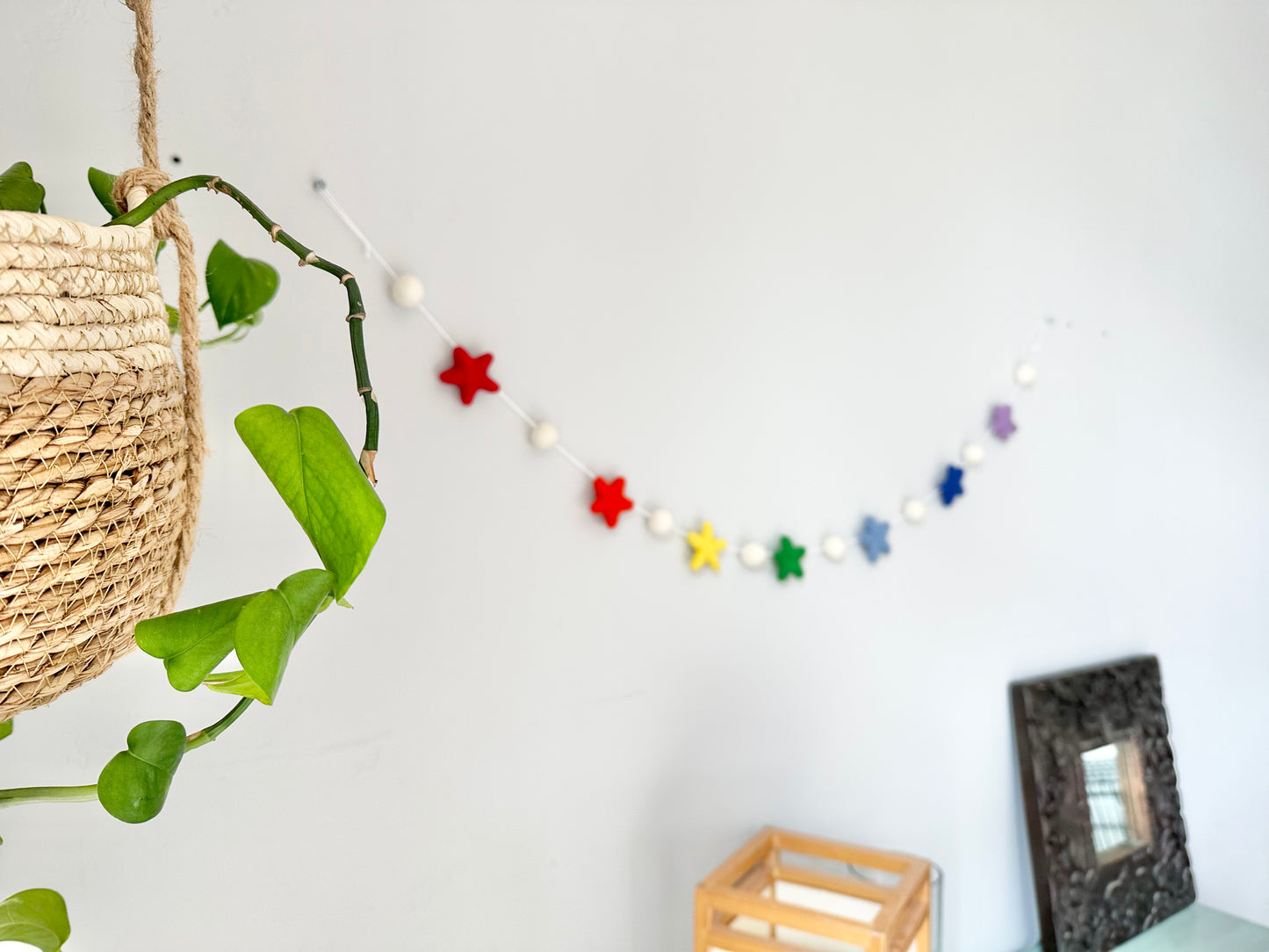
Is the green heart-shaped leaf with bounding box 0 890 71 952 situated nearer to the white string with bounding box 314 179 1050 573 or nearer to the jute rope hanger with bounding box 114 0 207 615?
the jute rope hanger with bounding box 114 0 207 615

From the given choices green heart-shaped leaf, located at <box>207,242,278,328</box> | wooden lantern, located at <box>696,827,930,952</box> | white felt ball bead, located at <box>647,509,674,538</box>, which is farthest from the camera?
white felt ball bead, located at <box>647,509,674,538</box>

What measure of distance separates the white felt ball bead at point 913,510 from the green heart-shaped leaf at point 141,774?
38.9 inches

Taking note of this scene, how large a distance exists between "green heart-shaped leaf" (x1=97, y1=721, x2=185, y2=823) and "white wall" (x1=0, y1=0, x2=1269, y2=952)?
35 cm

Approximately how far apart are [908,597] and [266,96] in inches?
36.1

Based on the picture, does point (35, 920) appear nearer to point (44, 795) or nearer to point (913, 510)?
point (44, 795)

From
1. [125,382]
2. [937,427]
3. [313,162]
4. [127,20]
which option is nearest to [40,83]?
[127,20]

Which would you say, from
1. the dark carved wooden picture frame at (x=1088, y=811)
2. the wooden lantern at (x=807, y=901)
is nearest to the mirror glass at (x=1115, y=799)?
the dark carved wooden picture frame at (x=1088, y=811)

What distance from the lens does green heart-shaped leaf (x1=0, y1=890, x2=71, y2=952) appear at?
1.51 ft

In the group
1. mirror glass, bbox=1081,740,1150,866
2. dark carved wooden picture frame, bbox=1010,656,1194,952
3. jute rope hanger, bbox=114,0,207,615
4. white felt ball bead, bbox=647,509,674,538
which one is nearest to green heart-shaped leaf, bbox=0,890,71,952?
jute rope hanger, bbox=114,0,207,615

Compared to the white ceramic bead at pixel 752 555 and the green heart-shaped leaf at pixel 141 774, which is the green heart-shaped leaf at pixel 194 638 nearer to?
the green heart-shaped leaf at pixel 141 774

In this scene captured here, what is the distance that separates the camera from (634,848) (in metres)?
0.95

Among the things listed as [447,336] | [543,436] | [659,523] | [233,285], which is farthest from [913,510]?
[233,285]

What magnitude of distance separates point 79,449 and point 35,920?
29cm

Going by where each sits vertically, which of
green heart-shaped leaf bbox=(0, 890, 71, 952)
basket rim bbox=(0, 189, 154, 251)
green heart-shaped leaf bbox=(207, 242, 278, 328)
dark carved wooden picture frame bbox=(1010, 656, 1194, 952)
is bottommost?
dark carved wooden picture frame bbox=(1010, 656, 1194, 952)
